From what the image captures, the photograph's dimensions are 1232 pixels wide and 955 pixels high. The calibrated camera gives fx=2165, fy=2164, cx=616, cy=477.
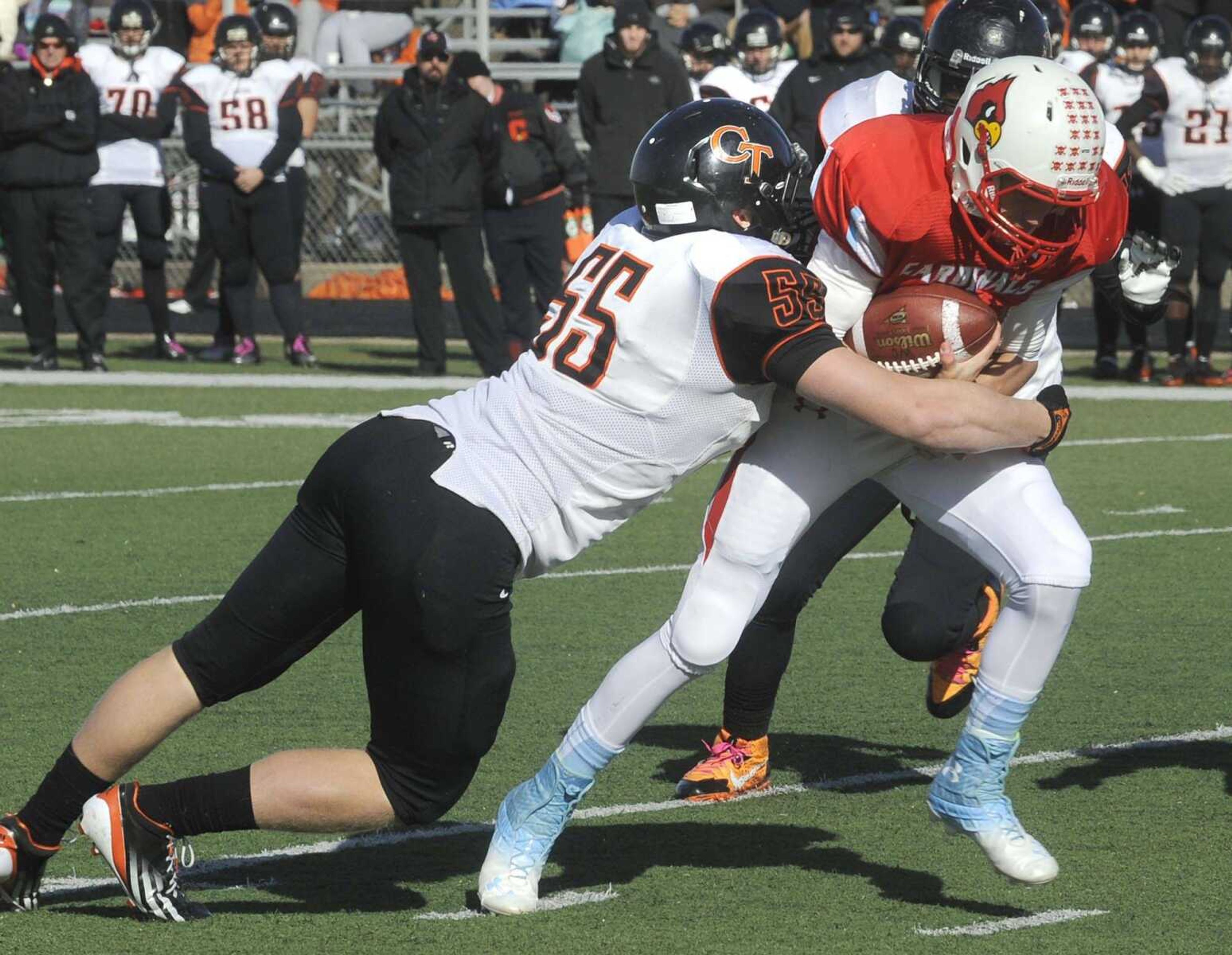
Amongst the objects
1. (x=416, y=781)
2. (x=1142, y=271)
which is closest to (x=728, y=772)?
(x=416, y=781)

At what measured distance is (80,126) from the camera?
40.7ft

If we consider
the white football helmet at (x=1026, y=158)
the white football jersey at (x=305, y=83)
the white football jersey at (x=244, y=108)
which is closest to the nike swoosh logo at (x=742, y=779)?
the white football helmet at (x=1026, y=158)

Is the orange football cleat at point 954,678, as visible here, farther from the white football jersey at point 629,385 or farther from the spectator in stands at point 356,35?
the spectator in stands at point 356,35

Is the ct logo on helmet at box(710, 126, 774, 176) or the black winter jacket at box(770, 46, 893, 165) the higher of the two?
the ct logo on helmet at box(710, 126, 774, 176)

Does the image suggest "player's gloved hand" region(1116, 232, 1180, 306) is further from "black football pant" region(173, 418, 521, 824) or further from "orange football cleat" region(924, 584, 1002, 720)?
"black football pant" region(173, 418, 521, 824)

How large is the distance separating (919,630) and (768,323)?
1319mm

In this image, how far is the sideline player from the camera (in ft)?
12.1

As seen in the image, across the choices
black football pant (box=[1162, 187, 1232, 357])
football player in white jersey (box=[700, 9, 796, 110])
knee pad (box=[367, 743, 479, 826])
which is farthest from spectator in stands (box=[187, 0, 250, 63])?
knee pad (box=[367, 743, 479, 826])

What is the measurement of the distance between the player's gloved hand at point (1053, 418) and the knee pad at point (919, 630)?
2.29ft

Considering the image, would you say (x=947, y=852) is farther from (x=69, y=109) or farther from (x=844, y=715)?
(x=69, y=109)

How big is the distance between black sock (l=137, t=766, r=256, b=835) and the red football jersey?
1.43 metres

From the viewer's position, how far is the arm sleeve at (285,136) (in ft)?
42.0

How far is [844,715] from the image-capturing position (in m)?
5.37

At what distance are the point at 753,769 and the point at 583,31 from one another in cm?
1268
